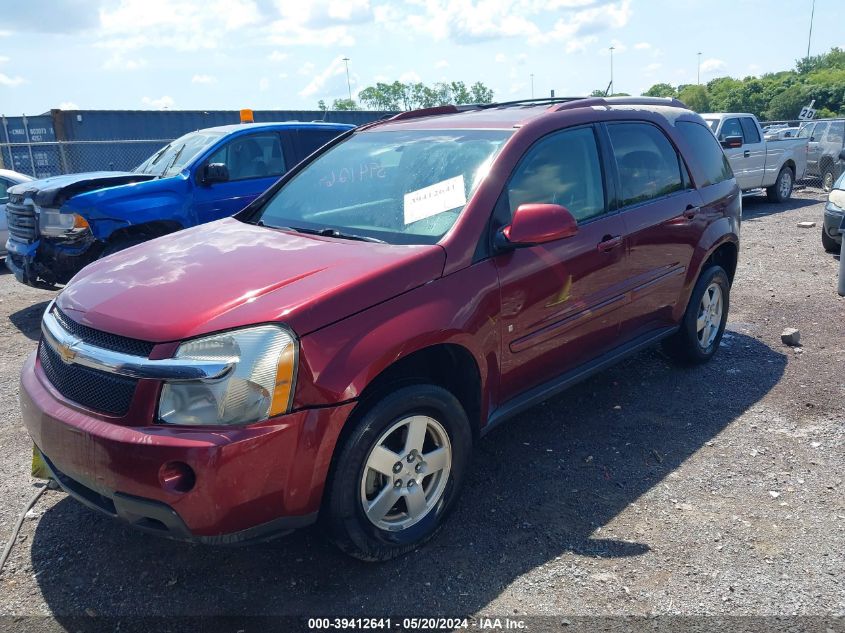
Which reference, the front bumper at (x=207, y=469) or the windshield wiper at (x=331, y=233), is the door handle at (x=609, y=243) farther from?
the front bumper at (x=207, y=469)

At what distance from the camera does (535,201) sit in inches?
144

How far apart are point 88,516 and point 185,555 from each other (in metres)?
0.65

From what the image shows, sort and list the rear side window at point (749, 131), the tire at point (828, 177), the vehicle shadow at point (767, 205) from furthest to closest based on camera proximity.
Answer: the tire at point (828, 177) → the rear side window at point (749, 131) → the vehicle shadow at point (767, 205)

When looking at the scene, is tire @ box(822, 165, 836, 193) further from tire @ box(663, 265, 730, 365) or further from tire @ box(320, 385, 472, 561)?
tire @ box(320, 385, 472, 561)

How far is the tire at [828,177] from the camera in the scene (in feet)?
54.4

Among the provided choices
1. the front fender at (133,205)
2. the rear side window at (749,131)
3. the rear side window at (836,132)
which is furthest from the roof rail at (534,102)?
the rear side window at (836,132)

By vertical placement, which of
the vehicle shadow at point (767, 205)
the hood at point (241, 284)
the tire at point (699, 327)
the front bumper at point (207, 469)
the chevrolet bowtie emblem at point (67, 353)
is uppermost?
the hood at point (241, 284)

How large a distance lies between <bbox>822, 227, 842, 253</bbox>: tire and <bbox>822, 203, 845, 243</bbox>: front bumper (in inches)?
3.8

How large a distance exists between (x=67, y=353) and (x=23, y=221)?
517 cm

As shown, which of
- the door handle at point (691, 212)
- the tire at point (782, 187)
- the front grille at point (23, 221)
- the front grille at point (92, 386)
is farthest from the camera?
the tire at point (782, 187)

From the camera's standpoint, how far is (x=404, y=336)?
2.88m

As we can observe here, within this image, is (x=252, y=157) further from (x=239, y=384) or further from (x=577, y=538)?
(x=577, y=538)

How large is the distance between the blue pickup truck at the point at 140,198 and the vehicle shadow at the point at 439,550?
390 cm

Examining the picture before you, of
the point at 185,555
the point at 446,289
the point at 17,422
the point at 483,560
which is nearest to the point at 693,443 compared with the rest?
the point at 483,560
